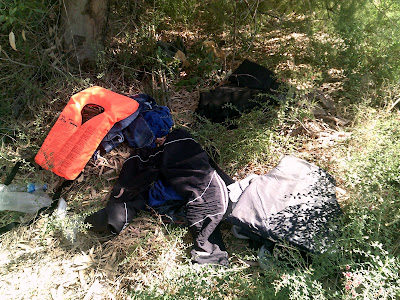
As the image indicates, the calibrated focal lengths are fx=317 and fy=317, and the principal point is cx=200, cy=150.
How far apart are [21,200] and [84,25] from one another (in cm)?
Answer: 207

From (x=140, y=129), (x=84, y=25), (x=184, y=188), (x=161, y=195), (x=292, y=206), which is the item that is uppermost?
(x=84, y=25)

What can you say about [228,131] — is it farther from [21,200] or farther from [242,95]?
[21,200]

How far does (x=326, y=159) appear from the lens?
297cm

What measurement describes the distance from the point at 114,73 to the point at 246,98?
166cm

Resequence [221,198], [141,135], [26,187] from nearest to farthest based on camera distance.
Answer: [221,198] → [26,187] → [141,135]

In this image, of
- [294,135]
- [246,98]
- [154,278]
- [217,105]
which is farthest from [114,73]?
[154,278]

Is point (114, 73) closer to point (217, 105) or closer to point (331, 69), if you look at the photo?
point (217, 105)

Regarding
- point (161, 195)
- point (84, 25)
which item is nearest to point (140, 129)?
point (161, 195)

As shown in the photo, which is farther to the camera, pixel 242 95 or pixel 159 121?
pixel 242 95

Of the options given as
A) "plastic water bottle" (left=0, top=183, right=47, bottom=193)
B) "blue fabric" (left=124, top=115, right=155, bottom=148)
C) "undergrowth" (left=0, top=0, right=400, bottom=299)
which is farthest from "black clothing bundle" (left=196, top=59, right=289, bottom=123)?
"plastic water bottle" (left=0, top=183, right=47, bottom=193)

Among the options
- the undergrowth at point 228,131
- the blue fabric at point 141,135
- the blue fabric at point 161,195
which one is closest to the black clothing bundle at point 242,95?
the undergrowth at point 228,131

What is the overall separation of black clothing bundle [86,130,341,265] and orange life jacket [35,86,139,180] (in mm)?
384

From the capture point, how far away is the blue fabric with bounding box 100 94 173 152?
10.1 ft

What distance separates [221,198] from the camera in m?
2.66
